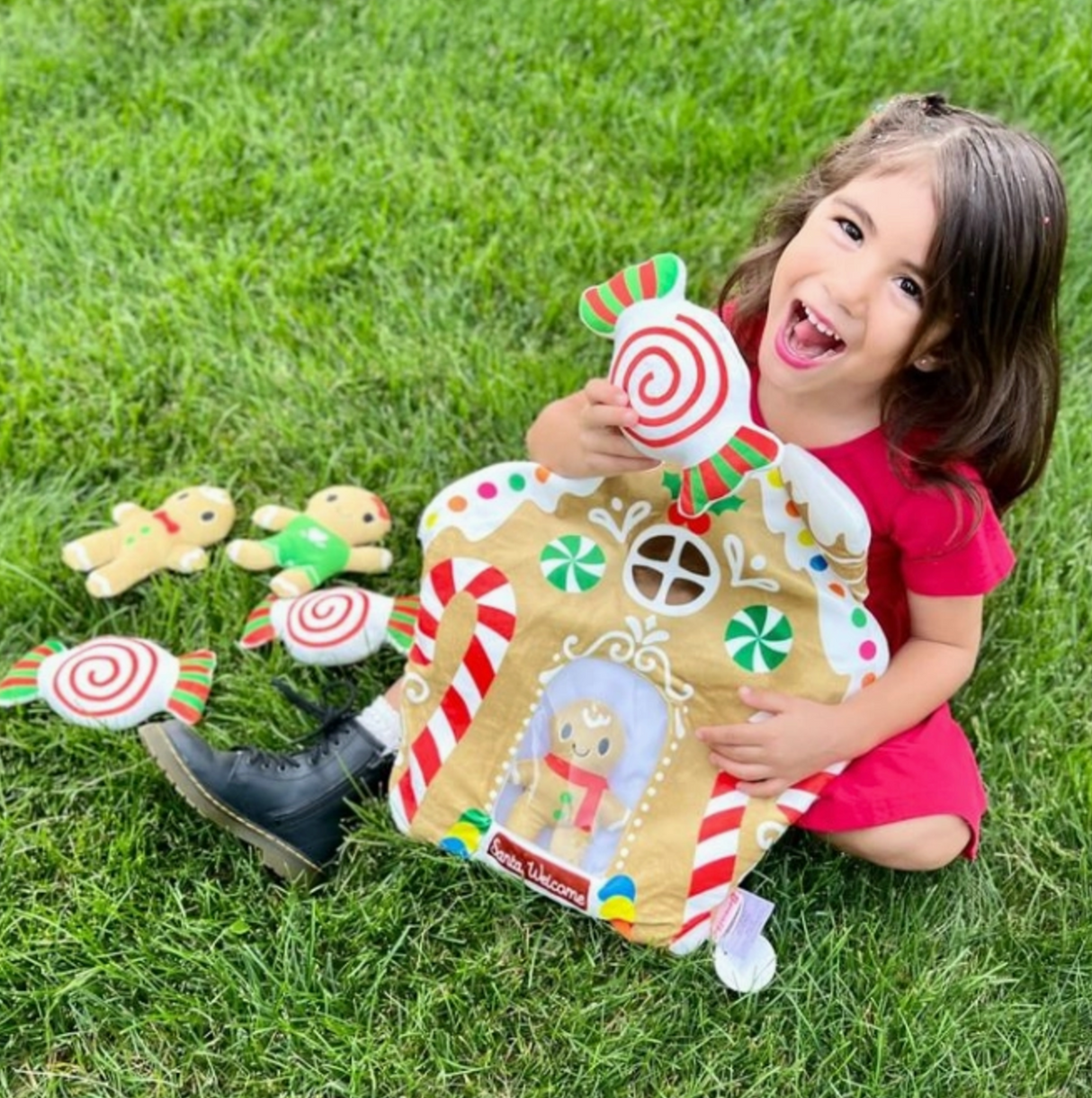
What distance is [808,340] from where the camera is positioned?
1.35 metres

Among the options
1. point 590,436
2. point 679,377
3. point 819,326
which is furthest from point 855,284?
point 590,436

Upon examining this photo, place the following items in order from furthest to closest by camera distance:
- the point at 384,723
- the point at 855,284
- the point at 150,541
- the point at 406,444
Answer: the point at 406,444 → the point at 150,541 → the point at 384,723 → the point at 855,284

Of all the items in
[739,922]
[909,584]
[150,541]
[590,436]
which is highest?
[590,436]

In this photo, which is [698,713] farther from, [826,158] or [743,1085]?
[826,158]

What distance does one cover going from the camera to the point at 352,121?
246 centimetres

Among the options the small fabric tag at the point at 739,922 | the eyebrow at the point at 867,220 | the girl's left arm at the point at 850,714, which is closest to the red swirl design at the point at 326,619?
the girl's left arm at the point at 850,714

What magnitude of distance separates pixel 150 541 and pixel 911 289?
1.12 metres

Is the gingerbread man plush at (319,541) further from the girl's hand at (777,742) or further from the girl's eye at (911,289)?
the girl's eye at (911,289)

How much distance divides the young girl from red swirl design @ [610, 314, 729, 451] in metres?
0.04

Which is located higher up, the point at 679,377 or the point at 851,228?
the point at 851,228

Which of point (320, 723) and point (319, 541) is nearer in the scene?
point (320, 723)

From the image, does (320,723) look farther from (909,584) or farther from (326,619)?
(909,584)

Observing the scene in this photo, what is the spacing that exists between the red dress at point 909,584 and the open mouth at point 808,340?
6.7 inches

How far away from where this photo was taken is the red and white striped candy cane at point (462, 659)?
1586 mm
